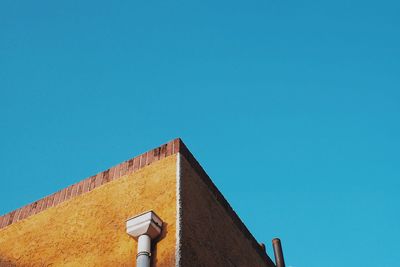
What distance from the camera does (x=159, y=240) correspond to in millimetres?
4871

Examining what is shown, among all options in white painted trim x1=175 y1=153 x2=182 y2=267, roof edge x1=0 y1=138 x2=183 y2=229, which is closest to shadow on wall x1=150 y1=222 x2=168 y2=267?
white painted trim x1=175 y1=153 x2=182 y2=267

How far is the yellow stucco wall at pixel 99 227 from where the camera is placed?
16.4 feet

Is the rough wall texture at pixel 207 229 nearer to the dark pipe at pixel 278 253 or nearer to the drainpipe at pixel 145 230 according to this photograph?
the drainpipe at pixel 145 230

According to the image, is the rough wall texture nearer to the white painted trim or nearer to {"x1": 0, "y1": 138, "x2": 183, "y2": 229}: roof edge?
the white painted trim

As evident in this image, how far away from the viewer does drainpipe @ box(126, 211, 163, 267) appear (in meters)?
4.71

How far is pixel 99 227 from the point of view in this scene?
540cm

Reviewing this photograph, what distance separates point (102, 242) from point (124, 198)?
544 millimetres

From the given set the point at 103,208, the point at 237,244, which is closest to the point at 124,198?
the point at 103,208

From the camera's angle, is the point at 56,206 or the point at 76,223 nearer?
the point at 76,223

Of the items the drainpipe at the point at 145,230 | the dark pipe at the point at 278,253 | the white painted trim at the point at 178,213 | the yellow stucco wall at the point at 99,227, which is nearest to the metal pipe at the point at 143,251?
the drainpipe at the point at 145,230

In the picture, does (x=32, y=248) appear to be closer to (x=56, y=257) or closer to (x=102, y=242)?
(x=56, y=257)

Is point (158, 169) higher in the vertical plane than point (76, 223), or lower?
higher

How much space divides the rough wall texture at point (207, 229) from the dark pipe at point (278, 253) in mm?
835

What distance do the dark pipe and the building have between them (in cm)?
103
